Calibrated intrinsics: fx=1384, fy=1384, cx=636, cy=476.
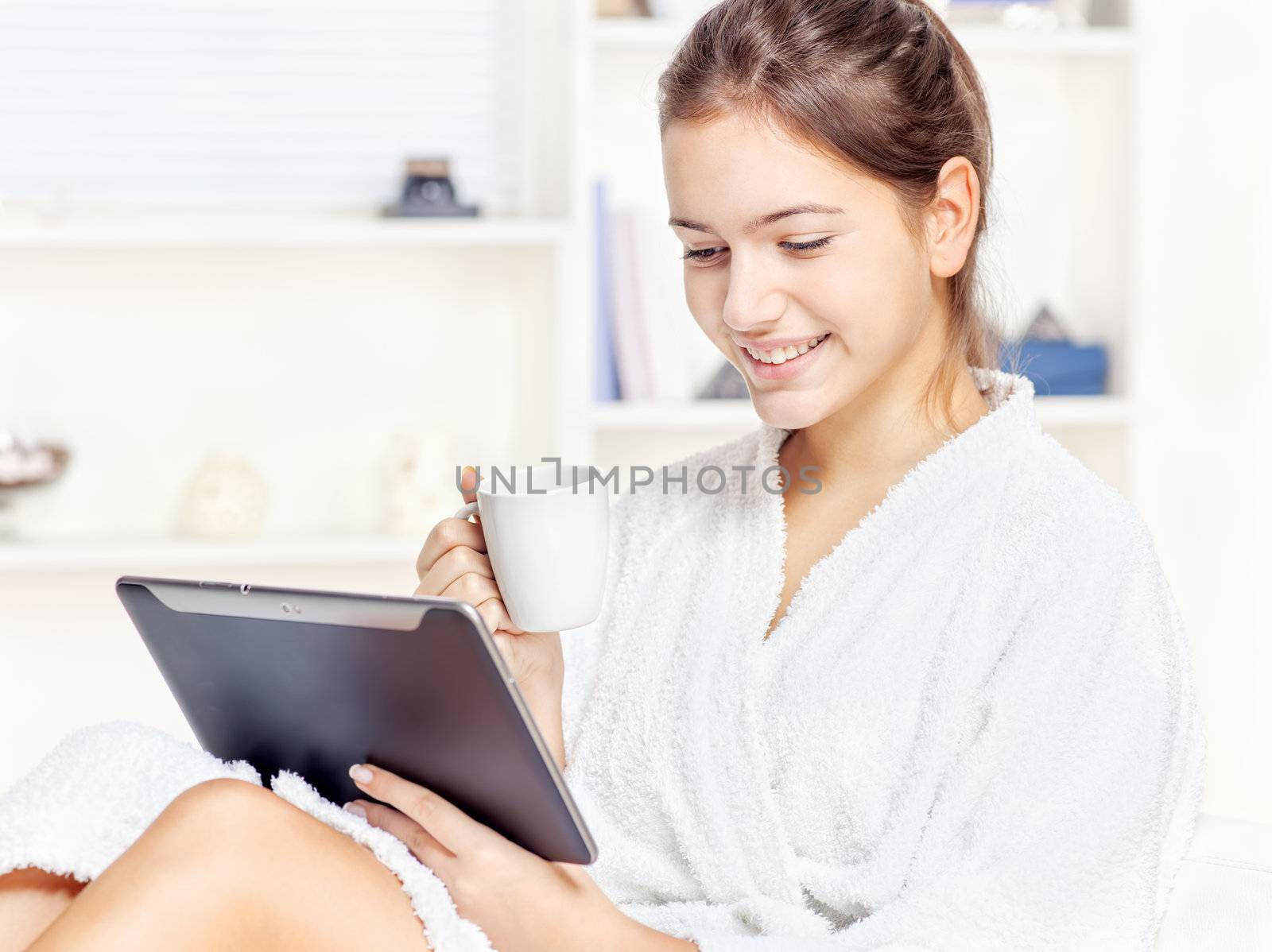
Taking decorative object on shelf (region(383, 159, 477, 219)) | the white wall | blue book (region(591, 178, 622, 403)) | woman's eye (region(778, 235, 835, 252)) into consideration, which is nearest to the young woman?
woman's eye (region(778, 235, 835, 252))

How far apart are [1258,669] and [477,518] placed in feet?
6.23

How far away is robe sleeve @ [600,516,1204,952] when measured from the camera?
106 cm

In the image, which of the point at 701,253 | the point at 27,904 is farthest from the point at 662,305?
the point at 27,904

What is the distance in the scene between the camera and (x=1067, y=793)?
106 centimetres

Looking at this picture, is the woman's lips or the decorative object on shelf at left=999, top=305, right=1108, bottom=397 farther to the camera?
the decorative object on shelf at left=999, top=305, right=1108, bottom=397

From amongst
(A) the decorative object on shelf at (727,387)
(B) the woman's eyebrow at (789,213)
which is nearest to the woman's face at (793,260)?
(B) the woman's eyebrow at (789,213)

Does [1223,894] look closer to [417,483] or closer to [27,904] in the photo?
[27,904]

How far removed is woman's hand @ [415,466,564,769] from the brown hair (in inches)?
15.4

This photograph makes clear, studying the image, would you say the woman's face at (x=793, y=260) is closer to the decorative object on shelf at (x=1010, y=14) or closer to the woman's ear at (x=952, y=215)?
the woman's ear at (x=952, y=215)

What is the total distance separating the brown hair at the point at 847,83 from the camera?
3.78 feet

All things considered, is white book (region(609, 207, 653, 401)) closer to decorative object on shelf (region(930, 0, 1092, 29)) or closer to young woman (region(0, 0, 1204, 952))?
decorative object on shelf (region(930, 0, 1092, 29))

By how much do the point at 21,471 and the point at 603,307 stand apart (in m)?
1.00

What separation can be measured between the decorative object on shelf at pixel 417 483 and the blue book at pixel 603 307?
12.3 inches

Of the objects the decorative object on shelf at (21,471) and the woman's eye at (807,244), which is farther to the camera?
the decorative object on shelf at (21,471)
